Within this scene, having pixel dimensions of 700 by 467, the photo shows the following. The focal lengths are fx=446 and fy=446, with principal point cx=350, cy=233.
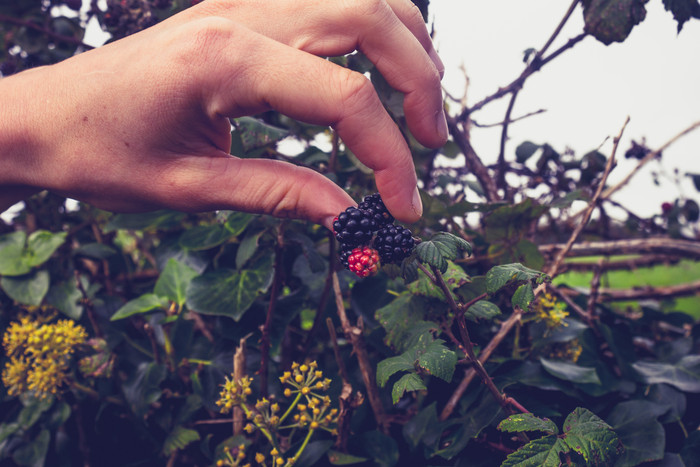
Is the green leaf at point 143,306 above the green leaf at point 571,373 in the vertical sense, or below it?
below

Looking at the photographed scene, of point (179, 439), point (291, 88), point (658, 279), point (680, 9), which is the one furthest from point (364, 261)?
point (658, 279)

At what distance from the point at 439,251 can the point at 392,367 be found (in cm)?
25

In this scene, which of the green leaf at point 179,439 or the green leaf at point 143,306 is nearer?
the green leaf at point 179,439

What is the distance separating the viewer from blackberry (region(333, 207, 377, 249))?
0.87 metres

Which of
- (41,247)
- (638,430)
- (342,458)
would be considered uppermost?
(638,430)

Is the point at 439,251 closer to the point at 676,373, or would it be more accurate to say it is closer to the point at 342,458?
the point at 342,458

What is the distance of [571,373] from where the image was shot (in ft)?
3.43

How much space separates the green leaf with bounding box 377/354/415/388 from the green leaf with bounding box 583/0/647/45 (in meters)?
1.08

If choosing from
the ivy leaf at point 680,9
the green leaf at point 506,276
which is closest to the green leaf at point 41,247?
the green leaf at point 506,276

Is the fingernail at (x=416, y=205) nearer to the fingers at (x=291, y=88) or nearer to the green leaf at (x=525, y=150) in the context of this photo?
the fingers at (x=291, y=88)

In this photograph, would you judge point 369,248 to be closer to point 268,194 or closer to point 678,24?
point 268,194

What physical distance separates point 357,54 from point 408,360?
833 mm

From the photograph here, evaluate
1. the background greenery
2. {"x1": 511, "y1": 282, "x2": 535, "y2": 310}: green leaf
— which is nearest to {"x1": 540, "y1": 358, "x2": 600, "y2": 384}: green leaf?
the background greenery

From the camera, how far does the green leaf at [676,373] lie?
3.87 feet
